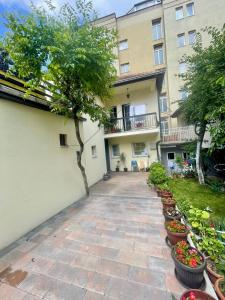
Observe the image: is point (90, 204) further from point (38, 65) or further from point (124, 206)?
point (38, 65)

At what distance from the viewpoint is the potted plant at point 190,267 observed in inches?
89.5

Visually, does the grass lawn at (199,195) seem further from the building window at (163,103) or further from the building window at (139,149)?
the building window at (163,103)

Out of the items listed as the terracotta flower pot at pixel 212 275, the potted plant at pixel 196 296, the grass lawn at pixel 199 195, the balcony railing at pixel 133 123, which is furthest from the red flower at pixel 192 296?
the balcony railing at pixel 133 123

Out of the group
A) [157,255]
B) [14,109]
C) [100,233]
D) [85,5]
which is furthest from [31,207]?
[85,5]

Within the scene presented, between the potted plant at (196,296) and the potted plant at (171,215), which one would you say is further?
the potted plant at (171,215)

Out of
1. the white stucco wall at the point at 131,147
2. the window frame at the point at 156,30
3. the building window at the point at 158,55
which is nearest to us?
the white stucco wall at the point at 131,147

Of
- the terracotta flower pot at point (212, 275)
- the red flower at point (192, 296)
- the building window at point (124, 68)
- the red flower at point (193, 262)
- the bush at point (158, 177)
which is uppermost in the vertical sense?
the building window at point (124, 68)

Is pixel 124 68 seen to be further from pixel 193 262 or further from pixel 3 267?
pixel 3 267

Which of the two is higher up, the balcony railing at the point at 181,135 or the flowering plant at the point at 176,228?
the balcony railing at the point at 181,135

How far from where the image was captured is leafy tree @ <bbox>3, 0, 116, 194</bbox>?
13.3 feet

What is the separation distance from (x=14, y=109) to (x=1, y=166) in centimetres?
153

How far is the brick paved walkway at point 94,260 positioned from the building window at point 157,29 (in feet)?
60.9

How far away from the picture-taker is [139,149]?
1222 centimetres

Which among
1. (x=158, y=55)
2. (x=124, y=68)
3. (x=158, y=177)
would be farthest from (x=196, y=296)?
(x=158, y=55)
